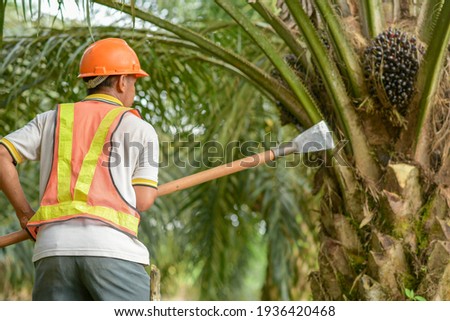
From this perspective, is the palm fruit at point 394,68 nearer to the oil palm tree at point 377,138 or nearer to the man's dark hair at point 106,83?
the oil palm tree at point 377,138

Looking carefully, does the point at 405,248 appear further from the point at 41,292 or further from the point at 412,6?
the point at 41,292

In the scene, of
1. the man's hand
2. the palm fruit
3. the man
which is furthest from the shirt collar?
the palm fruit

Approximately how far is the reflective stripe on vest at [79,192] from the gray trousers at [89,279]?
0.14m

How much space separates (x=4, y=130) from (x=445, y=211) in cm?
287

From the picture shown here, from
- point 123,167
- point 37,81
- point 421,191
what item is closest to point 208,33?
point 37,81

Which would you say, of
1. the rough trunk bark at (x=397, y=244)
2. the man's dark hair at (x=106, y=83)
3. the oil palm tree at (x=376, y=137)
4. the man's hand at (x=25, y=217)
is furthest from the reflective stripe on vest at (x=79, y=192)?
the rough trunk bark at (x=397, y=244)

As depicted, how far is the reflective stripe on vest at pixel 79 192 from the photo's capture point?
2762 millimetres

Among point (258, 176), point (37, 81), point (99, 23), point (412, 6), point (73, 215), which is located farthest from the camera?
point (258, 176)

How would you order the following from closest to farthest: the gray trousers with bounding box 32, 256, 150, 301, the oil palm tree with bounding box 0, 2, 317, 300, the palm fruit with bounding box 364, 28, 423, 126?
the gray trousers with bounding box 32, 256, 150, 301, the palm fruit with bounding box 364, 28, 423, 126, the oil palm tree with bounding box 0, 2, 317, 300

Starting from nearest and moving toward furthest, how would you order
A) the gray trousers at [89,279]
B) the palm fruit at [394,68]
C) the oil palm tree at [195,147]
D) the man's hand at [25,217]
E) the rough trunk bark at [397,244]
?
the gray trousers at [89,279]
the man's hand at [25,217]
the rough trunk bark at [397,244]
the palm fruit at [394,68]
the oil palm tree at [195,147]

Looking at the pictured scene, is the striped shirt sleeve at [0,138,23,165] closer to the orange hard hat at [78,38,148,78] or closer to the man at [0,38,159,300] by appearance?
the man at [0,38,159,300]

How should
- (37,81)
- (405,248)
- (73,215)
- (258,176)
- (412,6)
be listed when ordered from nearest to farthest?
(73,215) < (405,248) < (412,6) < (37,81) < (258,176)

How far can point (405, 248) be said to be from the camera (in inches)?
151

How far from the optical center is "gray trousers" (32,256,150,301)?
2.74 meters
